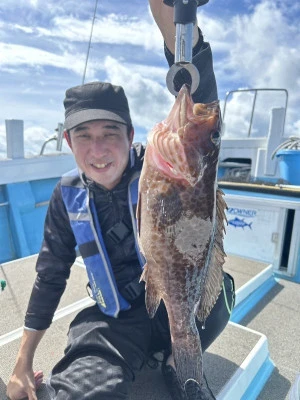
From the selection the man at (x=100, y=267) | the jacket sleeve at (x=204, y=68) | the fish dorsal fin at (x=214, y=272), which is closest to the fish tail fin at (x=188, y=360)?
the fish dorsal fin at (x=214, y=272)

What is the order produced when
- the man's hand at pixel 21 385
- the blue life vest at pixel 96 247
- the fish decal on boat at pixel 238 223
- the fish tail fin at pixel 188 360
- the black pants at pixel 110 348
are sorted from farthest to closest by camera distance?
the fish decal on boat at pixel 238 223 → the blue life vest at pixel 96 247 → the man's hand at pixel 21 385 → the black pants at pixel 110 348 → the fish tail fin at pixel 188 360

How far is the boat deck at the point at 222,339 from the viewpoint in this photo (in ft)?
7.33

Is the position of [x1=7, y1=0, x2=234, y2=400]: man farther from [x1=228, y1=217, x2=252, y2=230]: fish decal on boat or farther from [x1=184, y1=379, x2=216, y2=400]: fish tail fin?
[x1=228, y1=217, x2=252, y2=230]: fish decal on boat

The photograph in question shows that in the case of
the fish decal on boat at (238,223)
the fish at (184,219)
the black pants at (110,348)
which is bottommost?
the black pants at (110,348)

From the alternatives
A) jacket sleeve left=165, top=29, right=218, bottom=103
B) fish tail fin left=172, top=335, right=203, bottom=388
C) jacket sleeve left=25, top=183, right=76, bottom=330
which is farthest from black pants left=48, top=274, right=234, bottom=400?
jacket sleeve left=165, top=29, right=218, bottom=103

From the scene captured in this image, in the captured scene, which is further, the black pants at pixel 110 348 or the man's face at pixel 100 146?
the man's face at pixel 100 146

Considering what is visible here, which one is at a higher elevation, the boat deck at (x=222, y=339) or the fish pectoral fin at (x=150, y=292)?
the fish pectoral fin at (x=150, y=292)

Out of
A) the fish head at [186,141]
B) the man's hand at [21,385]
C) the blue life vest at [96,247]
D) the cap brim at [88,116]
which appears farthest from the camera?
the blue life vest at [96,247]

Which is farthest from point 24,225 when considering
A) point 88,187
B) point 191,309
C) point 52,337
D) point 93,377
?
point 191,309

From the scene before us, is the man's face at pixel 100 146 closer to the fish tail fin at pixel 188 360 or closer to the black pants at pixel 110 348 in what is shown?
the black pants at pixel 110 348

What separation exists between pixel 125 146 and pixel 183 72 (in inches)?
32.4

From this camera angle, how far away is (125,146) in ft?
6.76

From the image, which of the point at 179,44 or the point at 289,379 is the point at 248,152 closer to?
the point at 289,379

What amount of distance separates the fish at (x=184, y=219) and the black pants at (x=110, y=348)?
1.52 feet
